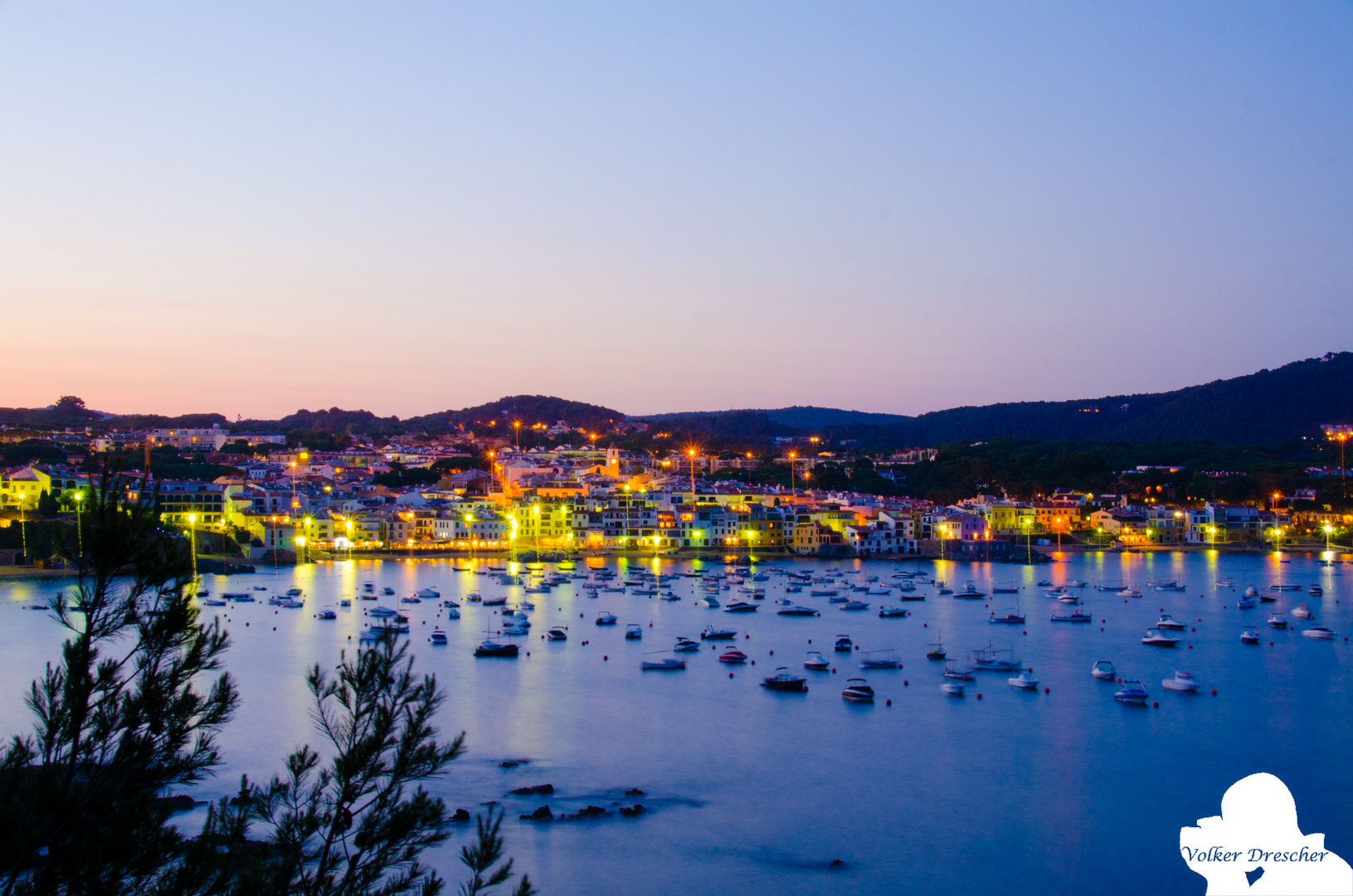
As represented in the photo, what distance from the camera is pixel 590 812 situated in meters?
7.16

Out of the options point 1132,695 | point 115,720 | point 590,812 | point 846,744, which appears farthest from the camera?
point 1132,695

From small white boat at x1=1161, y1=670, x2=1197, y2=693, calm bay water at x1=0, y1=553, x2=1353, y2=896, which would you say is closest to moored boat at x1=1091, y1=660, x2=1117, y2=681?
calm bay water at x1=0, y1=553, x2=1353, y2=896

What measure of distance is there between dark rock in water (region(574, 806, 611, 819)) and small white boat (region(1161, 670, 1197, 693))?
727cm

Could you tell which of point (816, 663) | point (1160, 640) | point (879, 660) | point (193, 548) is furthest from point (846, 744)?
point (193, 548)

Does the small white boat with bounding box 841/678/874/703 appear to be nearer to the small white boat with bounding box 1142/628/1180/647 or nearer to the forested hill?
the small white boat with bounding box 1142/628/1180/647

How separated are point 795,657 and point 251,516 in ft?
67.3

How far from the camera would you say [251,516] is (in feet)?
96.8

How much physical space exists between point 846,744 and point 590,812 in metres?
2.99

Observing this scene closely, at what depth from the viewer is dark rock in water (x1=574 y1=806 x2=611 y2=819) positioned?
7.11m

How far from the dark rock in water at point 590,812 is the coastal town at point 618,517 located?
2033cm

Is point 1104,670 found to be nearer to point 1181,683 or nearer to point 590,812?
point 1181,683

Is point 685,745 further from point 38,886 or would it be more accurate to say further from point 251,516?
point 251,516

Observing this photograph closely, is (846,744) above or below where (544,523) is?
below

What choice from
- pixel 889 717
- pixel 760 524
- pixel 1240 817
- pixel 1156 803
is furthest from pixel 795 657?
pixel 760 524
